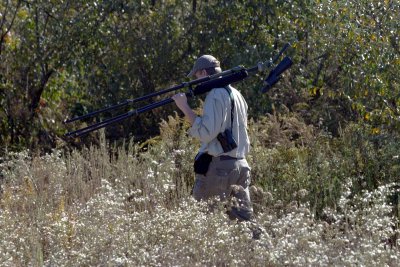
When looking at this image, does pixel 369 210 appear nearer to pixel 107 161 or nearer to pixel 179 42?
pixel 107 161

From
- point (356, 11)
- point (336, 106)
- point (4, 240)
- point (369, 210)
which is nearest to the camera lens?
point (369, 210)

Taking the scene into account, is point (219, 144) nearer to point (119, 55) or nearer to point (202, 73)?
point (202, 73)

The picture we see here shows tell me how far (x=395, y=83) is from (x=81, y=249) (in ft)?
13.0

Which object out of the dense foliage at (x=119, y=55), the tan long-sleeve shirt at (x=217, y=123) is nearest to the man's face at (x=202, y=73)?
the tan long-sleeve shirt at (x=217, y=123)

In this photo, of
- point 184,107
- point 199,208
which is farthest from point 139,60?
point 199,208

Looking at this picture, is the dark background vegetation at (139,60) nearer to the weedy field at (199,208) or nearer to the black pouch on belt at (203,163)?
the weedy field at (199,208)

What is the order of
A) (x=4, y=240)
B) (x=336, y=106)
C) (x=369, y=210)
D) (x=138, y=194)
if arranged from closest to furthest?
Answer: 1. (x=369, y=210)
2. (x=4, y=240)
3. (x=138, y=194)
4. (x=336, y=106)

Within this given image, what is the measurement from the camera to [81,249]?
21.6 ft

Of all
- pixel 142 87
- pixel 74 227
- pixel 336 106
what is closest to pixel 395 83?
pixel 336 106

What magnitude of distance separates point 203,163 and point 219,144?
0.71 feet

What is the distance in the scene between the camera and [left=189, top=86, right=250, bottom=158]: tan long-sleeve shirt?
24.6 feet

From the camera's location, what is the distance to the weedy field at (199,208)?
20.5 ft

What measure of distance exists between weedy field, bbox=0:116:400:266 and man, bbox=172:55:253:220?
0.67 feet

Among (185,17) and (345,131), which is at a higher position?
(185,17)
